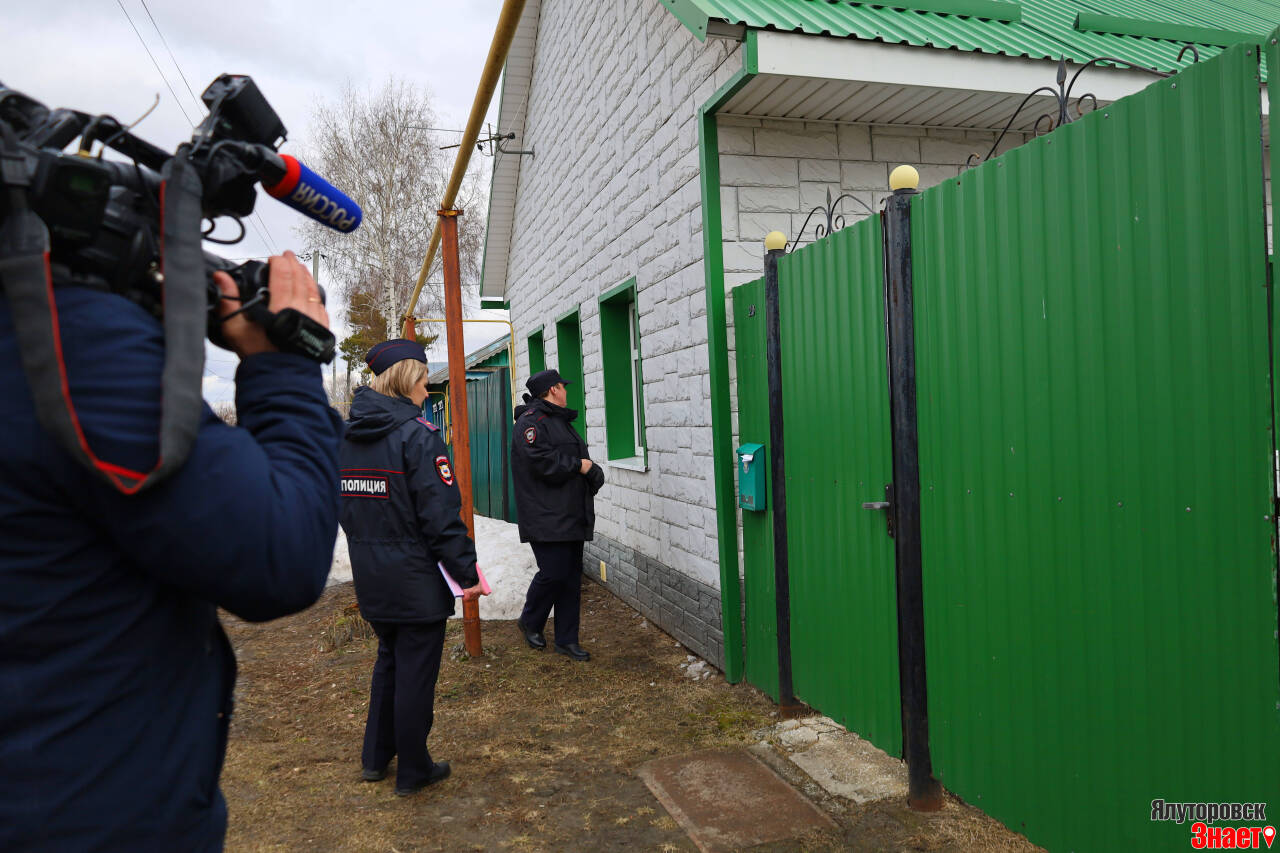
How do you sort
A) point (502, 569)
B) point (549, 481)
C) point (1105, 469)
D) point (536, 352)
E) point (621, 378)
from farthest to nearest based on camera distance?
point (536, 352) → point (502, 569) → point (621, 378) → point (549, 481) → point (1105, 469)

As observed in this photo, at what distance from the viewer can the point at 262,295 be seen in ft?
4.19

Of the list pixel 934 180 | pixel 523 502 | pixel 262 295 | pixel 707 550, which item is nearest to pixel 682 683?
pixel 707 550

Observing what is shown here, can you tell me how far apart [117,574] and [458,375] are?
5.26 metres

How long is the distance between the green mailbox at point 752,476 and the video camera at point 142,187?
3.27 meters

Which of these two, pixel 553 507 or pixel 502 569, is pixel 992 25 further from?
pixel 502 569

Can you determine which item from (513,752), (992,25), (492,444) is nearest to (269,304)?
(513,752)

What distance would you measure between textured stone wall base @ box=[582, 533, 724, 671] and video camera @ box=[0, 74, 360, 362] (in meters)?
4.12

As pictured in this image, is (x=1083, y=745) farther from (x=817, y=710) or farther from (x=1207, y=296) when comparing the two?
(x=817, y=710)

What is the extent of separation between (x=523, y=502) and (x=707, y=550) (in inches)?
58.8

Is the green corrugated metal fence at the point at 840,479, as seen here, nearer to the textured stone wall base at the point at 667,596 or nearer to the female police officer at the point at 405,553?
the textured stone wall base at the point at 667,596

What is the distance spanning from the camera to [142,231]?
1151mm

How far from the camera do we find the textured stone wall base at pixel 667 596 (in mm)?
5244

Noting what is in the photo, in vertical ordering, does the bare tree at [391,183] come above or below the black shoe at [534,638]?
above

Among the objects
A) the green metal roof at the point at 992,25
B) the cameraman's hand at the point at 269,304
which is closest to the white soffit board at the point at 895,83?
the green metal roof at the point at 992,25
